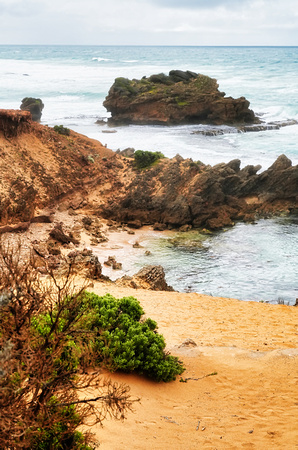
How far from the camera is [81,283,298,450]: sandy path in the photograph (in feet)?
22.0

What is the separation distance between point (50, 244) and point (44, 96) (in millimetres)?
55622

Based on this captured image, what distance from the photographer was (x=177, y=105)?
47.0 metres

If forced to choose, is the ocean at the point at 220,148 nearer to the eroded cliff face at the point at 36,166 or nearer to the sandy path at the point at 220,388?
the sandy path at the point at 220,388

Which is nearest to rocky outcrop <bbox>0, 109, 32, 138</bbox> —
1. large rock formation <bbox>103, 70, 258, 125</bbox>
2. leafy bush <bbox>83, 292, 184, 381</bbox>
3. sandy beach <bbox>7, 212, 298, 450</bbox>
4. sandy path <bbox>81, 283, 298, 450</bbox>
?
sandy beach <bbox>7, 212, 298, 450</bbox>

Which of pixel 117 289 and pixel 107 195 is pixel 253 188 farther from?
pixel 117 289

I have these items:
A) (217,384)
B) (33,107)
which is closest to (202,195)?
(217,384)

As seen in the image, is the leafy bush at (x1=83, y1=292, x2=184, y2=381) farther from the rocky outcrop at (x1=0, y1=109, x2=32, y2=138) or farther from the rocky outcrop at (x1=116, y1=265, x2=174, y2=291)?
the rocky outcrop at (x1=0, y1=109, x2=32, y2=138)

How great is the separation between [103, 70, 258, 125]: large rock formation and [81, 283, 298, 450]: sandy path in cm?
3574

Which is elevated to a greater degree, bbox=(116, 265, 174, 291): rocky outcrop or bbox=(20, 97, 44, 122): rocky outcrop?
bbox=(20, 97, 44, 122): rocky outcrop

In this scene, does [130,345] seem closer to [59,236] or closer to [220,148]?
[59,236]

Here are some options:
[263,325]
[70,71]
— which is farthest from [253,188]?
[70,71]

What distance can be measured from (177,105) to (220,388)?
4099cm

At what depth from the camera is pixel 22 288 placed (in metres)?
5.08

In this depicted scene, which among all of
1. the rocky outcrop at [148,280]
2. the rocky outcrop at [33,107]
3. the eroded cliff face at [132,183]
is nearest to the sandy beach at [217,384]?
the rocky outcrop at [148,280]
